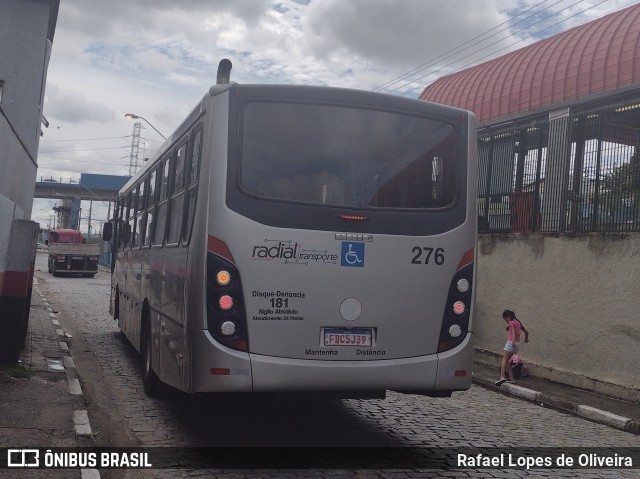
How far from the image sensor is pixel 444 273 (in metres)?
6.42

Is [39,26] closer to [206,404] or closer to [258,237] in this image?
[206,404]

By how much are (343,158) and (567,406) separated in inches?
218

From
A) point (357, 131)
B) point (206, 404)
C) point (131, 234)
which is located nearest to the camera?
point (357, 131)

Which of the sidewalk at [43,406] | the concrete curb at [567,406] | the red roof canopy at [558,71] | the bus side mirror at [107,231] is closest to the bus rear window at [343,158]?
the sidewalk at [43,406]

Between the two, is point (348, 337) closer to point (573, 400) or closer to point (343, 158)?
point (343, 158)

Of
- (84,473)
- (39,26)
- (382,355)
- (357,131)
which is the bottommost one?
(84,473)

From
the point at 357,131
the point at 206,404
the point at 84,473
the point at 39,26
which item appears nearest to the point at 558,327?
the point at 206,404

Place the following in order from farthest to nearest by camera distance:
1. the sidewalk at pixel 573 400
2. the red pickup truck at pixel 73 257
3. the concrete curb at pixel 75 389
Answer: the red pickup truck at pixel 73 257, the sidewalk at pixel 573 400, the concrete curb at pixel 75 389

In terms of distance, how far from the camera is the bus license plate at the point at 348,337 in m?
6.06

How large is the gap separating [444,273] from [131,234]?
21.8ft

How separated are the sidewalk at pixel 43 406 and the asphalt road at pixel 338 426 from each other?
0.78 feet

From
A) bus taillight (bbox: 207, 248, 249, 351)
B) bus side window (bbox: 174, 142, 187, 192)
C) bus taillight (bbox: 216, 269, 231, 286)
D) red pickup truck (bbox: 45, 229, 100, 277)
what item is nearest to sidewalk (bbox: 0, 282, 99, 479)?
bus taillight (bbox: 207, 248, 249, 351)

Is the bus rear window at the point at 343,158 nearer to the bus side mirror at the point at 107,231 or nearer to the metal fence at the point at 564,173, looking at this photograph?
the metal fence at the point at 564,173

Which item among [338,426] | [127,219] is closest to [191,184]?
[338,426]
